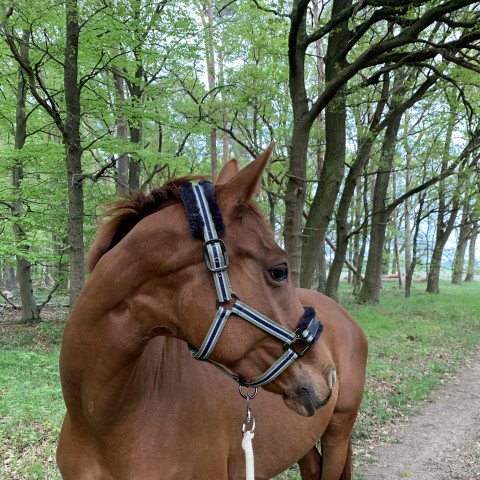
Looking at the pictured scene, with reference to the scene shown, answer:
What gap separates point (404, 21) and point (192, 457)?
26.3ft

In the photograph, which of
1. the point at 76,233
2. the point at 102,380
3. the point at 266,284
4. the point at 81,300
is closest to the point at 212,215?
the point at 266,284

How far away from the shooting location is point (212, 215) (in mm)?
1562

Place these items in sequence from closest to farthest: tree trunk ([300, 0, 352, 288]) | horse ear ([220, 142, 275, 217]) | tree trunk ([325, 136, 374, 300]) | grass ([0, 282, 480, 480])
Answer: horse ear ([220, 142, 275, 217]) < grass ([0, 282, 480, 480]) < tree trunk ([300, 0, 352, 288]) < tree trunk ([325, 136, 374, 300])

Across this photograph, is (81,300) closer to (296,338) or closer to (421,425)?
(296,338)

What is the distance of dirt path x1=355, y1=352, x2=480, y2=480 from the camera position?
469 centimetres

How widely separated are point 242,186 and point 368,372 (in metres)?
7.14

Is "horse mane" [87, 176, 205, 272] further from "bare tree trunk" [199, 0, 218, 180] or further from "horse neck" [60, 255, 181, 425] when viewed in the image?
"bare tree trunk" [199, 0, 218, 180]

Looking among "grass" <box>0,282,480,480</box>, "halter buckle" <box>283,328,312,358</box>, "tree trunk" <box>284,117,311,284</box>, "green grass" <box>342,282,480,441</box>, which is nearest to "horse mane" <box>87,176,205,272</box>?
"halter buckle" <box>283,328,312,358</box>

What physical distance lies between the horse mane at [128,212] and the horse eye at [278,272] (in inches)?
20.1

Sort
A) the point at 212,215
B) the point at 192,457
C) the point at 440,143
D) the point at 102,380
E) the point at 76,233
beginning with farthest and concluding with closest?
the point at 440,143 → the point at 76,233 → the point at 192,457 → the point at 102,380 → the point at 212,215

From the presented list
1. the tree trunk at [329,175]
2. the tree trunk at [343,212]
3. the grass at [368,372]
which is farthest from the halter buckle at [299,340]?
the tree trunk at [343,212]

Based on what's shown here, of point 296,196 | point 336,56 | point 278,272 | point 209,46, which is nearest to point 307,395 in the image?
point 278,272

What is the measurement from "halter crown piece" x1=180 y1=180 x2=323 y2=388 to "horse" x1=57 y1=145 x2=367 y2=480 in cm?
1

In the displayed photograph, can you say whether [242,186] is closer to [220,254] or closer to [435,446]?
[220,254]
